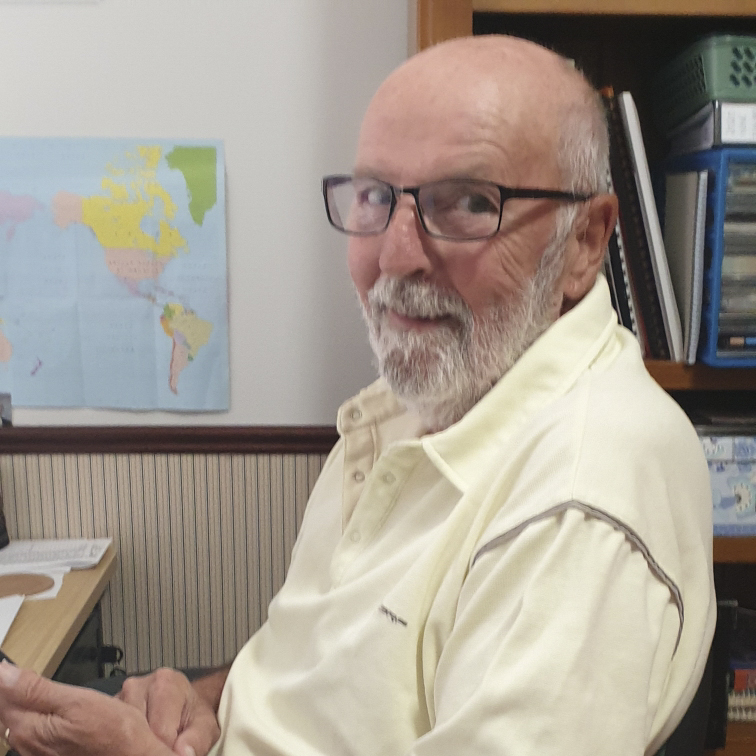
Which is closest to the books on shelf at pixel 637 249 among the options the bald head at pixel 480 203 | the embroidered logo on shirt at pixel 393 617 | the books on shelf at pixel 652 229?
the books on shelf at pixel 652 229

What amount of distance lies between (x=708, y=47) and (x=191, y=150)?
894mm

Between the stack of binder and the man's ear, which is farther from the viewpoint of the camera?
the stack of binder

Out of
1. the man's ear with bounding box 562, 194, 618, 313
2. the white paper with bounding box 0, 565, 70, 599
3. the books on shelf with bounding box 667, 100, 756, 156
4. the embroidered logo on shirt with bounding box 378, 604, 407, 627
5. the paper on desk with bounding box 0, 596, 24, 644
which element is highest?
the books on shelf with bounding box 667, 100, 756, 156

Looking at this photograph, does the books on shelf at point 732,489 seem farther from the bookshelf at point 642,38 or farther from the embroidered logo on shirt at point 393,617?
the embroidered logo on shirt at point 393,617

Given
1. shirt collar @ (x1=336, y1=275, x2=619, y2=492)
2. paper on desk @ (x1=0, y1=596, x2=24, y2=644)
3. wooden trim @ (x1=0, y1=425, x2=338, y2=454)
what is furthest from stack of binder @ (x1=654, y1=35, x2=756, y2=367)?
paper on desk @ (x1=0, y1=596, x2=24, y2=644)

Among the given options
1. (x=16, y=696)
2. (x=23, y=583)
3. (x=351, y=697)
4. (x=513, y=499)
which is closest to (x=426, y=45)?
(x=513, y=499)

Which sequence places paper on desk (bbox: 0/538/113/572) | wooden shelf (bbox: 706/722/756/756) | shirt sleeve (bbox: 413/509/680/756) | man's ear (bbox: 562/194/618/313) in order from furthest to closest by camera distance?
paper on desk (bbox: 0/538/113/572)
wooden shelf (bbox: 706/722/756/756)
man's ear (bbox: 562/194/618/313)
shirt sleeve (bbox: 413/509/680/756)

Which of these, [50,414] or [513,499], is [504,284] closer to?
[513,499]

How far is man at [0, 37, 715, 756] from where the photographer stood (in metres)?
0.51

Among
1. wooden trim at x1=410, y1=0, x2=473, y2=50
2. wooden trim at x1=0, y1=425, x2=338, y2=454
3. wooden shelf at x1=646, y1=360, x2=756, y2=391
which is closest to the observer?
wooden trim at x1=410, y1=0, x2=473, y2=50

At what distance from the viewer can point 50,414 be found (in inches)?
55.1

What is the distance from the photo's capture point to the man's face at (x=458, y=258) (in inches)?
28.8

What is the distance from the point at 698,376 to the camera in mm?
1044

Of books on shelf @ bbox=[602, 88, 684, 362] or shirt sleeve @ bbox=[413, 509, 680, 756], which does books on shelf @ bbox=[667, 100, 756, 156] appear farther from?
shirt sleeve @ bbox=[413, 509, 680, 756]
